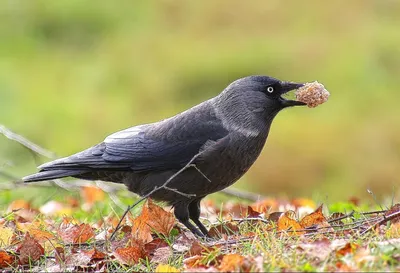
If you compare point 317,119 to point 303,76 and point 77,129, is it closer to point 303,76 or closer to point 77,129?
point 303,76

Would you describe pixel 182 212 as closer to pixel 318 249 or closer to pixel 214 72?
pixel 318 249

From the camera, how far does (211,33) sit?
→ 56.4ft

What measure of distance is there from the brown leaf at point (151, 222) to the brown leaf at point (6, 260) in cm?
72

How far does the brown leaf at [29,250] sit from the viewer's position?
4727 mm

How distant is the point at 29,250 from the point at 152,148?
142 cm

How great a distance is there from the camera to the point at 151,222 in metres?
5.13

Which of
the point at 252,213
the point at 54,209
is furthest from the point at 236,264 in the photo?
the point at 54,209

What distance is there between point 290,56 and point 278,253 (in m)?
11.9

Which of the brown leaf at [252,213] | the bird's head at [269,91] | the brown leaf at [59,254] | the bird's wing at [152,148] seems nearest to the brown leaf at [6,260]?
the brown leaf at [59,254]

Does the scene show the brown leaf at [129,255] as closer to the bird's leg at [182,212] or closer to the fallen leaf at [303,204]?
the bird's leg at [182,212]

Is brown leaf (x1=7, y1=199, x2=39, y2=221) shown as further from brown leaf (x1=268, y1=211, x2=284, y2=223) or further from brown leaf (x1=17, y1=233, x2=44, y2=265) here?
brown leaf (x1=268, y1=211, x2=284, y2=223)

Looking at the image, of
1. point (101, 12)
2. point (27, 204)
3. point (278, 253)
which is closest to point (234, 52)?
point (101, 12)

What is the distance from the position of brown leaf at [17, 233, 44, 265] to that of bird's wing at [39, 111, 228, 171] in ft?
4.15

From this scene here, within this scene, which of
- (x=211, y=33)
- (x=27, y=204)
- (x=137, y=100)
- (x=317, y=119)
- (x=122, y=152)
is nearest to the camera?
A: (x=122, y=152)
